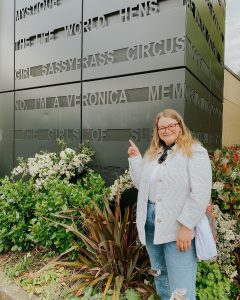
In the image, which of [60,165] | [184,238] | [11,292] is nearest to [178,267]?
[184,238]

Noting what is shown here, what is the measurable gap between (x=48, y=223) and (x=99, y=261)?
793 millimetres

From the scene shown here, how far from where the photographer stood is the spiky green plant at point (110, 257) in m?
3.39

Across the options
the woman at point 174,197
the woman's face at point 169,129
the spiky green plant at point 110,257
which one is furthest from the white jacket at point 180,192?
the spiky green plant at point 110,257

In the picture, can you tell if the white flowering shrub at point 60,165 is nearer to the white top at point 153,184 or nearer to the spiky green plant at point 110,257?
the spiky green plant at point 110,257

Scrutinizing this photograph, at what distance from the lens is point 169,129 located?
260cm

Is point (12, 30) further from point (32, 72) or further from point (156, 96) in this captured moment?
point (156, 96)

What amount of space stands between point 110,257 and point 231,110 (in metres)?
9.17

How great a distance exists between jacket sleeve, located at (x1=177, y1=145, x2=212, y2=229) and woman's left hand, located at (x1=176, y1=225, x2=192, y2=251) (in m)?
0.05

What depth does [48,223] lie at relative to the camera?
3910 millimetres

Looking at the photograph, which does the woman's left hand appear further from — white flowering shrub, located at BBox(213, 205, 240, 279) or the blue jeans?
white flowering shrub, located at BBox(213, 205, 240, 279)

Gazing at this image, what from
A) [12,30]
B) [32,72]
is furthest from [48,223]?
[12,30]

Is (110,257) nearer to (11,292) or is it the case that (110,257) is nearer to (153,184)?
(11,292)

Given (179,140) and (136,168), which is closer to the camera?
(179,140)

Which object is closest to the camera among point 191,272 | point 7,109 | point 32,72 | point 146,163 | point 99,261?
point 191,272
